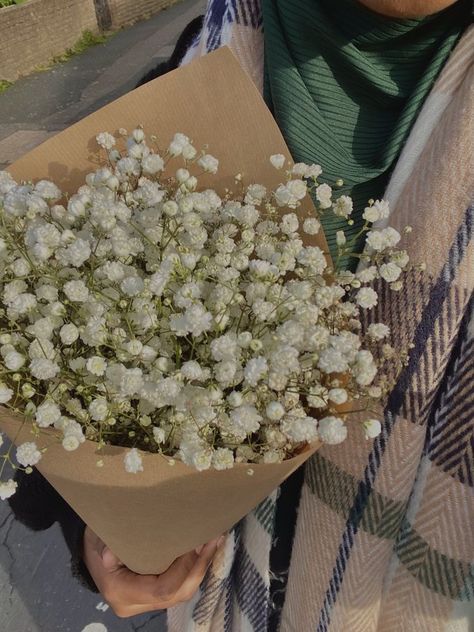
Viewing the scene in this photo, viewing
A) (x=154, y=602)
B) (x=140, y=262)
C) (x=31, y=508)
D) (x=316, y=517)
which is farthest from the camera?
(x=31, y=508)

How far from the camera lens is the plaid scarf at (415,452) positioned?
Result: 96cm

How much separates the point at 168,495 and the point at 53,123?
6.55m

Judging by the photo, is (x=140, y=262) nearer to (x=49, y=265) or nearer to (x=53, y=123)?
(x=49, y=265)

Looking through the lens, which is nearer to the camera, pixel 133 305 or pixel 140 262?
pixel 133 305

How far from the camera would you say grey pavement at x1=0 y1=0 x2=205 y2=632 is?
8.21 ft

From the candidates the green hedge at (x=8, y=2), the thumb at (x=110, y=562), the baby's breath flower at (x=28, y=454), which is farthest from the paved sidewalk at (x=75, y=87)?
the baby's breath flower at (x=28, y=454)

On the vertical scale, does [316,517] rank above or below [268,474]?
below

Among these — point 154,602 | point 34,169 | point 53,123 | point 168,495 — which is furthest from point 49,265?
point 53,123

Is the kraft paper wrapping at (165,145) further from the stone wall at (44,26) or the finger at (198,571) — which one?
the stone wall at (44,26)

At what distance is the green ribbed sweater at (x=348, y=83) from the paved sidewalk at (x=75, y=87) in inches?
198

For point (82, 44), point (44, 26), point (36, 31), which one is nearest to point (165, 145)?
point (36, 31)

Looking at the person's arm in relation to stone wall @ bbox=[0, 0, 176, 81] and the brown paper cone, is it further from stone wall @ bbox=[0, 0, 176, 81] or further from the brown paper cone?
stone wall @ bbox=[0, 0, 176, 81]

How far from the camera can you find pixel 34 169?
1.02m

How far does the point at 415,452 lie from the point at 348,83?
26.4 inches
